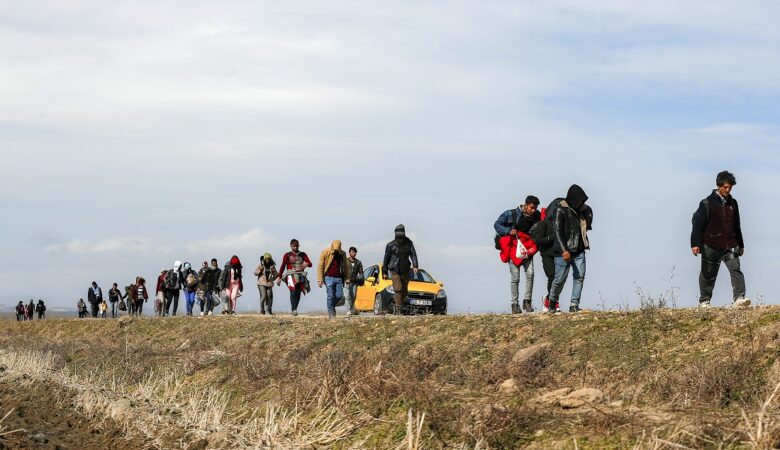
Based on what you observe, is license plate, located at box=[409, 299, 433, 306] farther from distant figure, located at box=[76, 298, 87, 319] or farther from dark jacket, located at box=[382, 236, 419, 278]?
distant figure, located at box=[76, 298, 87, 319]

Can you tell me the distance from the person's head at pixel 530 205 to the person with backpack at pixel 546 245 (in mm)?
1131

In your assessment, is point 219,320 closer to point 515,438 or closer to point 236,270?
point 236,270

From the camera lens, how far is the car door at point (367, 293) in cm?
2745

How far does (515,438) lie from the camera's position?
802 cm

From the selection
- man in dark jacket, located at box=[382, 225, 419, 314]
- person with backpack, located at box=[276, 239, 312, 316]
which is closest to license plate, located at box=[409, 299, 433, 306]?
person with backpack, located at box=[276, 239, 312, 316]

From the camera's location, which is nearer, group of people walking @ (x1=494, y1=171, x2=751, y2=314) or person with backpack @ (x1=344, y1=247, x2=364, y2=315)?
group of people walking @ (x1=494, y1=171, x2=751, y2=314)

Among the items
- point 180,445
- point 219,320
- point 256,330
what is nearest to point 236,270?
point 219,320

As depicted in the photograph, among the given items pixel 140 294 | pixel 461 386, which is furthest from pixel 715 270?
pixel 140 294

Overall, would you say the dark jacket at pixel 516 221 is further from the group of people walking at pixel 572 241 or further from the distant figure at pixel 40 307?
the distant figure at pixel 40 307

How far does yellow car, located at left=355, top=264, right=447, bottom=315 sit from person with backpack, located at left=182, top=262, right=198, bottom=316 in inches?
269

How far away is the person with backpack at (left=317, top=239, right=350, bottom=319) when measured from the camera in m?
22.2

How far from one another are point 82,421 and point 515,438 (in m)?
5.92

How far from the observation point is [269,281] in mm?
28531

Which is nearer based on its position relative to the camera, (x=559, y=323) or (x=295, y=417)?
(x=295, y=417)
